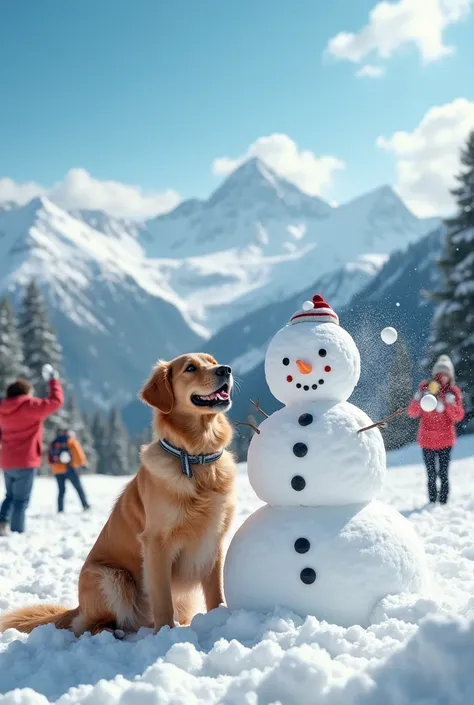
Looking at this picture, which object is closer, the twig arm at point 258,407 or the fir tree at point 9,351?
the twig arm at point 258,407

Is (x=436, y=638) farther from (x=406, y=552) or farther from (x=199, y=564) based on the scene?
(x=199, y=564)

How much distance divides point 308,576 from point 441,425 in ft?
19.7

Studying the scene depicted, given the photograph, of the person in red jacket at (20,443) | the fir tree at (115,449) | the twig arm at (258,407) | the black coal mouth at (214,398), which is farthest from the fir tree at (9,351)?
the black coal mouth at (214,398)

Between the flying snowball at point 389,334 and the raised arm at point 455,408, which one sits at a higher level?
the flying snowball at point 389,334

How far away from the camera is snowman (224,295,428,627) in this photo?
3.73 meters

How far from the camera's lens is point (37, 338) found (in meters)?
32.2

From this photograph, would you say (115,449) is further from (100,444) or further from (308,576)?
(308,576)

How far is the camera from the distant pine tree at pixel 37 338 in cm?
3147

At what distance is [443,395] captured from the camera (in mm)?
8969

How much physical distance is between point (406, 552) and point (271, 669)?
4.51ft

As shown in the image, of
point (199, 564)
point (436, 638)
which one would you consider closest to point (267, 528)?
point (199, 564)

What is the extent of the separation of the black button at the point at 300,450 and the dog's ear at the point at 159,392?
2.79ft

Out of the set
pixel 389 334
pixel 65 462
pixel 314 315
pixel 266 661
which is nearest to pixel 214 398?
pixel 314 315

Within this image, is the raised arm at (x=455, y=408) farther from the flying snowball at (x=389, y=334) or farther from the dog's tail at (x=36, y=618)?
the dog's tail at (x=36, y=618)
